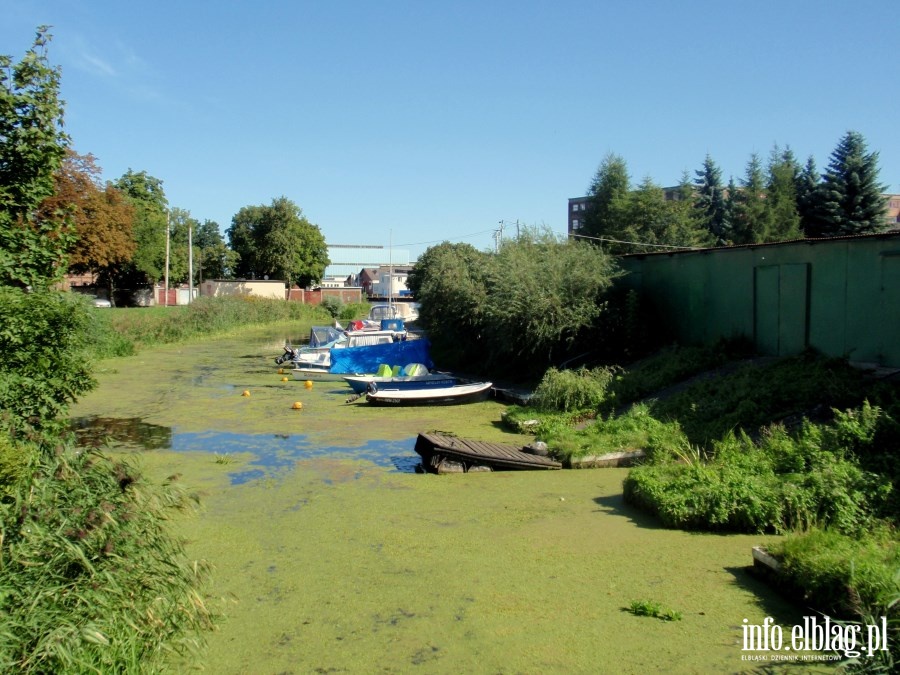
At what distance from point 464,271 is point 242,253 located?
56.0 metres

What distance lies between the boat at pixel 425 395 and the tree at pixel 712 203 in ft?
108

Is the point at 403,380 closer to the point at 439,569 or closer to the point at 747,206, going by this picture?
the point at 439,569

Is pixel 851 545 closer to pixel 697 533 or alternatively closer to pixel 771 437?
pixel 697 533

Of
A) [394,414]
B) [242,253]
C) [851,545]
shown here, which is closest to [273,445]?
[394,414]

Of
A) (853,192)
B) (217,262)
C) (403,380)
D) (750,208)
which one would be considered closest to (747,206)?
(750,208)

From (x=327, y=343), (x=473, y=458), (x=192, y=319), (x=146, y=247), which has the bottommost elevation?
(x=473, y=458)

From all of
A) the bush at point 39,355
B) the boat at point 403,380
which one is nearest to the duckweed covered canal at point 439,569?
the bush at point 39,355

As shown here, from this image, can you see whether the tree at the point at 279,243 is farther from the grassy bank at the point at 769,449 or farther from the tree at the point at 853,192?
the grassy bank at the point at 769,449

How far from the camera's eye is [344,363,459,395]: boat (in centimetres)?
2150

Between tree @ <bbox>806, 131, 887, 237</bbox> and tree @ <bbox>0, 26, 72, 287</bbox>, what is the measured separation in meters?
37.0

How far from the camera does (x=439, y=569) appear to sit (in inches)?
288

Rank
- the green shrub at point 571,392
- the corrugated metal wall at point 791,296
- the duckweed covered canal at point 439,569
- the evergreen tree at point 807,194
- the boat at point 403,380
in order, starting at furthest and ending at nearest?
the evergreen tree at point 807,194, the boat at point 403,380, the green shrub at point 571,392, the corrugated metal wall at point 791,296, the duckweed covered canal at point 439,569

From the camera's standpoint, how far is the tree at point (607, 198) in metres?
51.8

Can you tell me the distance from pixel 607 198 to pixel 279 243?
33264 millimetres
